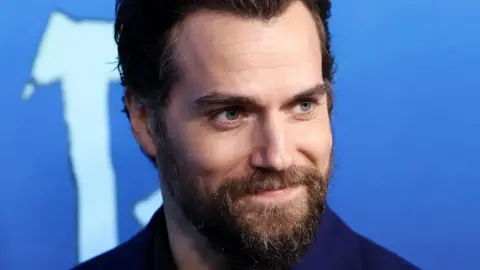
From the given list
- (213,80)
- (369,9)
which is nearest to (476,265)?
(369,9)

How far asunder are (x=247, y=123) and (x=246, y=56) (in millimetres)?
A: 89

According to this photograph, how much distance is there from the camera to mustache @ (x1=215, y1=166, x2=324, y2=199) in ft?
2.47

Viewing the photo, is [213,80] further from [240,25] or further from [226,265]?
[226,265]

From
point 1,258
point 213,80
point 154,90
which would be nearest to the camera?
point 213,80

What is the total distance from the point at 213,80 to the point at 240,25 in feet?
0.27

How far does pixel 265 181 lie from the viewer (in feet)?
2.47

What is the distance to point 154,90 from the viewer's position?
2.92ft

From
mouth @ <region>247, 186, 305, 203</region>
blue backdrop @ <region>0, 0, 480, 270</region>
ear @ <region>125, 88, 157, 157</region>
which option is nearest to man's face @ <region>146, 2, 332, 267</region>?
mouth @ <region>247, 186, 305, 203</region>

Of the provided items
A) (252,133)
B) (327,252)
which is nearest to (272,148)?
(252,133)

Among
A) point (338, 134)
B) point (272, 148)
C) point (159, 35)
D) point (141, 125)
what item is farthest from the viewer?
point (338, 134)

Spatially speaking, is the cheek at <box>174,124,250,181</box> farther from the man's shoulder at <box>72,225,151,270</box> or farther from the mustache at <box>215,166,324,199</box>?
the man's shoulder at <box>72,225,151,270</box>

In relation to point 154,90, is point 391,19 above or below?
above

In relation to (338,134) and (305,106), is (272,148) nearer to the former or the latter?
(305,106)

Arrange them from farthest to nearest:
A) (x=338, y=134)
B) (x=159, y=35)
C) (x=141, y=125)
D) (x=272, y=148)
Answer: (x=338, y=134), (x=141, y=125), (x=159, y=35), (x=272, y=148)
